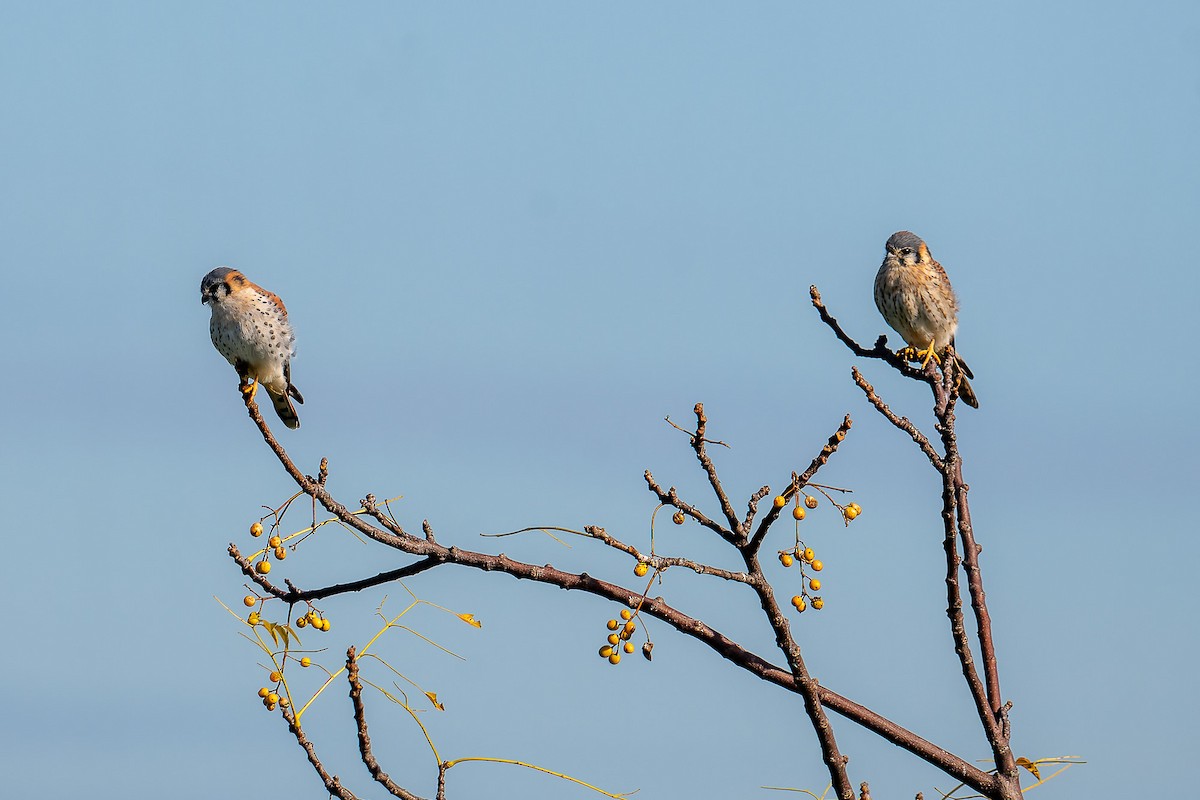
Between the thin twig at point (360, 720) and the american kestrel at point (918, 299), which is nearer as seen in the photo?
the thin twig at point (360, 720)

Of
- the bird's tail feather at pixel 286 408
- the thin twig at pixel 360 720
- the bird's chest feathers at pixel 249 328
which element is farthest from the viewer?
the bird's tail feather at pixel 286 408

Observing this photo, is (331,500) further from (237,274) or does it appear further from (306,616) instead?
(237,274)

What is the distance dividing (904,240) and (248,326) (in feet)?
15.7

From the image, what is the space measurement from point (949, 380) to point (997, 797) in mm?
1704

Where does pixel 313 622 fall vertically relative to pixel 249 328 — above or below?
below

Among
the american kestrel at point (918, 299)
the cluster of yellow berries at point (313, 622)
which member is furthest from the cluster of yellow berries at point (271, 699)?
the american kestrel at point (918, 299)

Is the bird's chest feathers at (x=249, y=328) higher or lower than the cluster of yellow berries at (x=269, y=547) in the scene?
higher

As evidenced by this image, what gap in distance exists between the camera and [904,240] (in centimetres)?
997

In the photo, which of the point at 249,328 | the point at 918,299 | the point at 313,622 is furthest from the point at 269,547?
the point at 918,299

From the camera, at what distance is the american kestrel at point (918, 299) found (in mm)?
9586

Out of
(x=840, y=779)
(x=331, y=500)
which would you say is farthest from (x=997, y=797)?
(x=331, y=500)

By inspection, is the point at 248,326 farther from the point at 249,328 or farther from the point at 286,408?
the point at 286,408

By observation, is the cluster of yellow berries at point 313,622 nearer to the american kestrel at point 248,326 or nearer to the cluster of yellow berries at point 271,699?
the cluster of yellow berries at point 271,699

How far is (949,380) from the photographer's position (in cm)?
484
